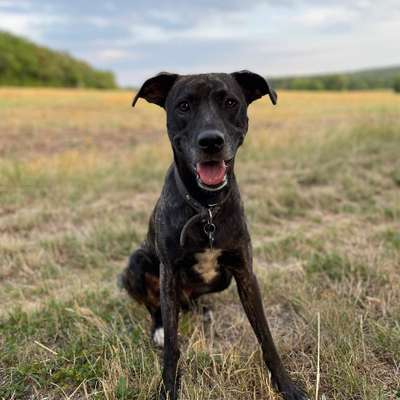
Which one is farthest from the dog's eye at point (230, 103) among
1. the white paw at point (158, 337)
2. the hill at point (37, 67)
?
the hill at point (37, 67)

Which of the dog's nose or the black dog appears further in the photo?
the black dog

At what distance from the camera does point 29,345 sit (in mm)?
3191

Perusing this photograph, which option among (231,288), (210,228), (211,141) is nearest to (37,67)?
(231,288)

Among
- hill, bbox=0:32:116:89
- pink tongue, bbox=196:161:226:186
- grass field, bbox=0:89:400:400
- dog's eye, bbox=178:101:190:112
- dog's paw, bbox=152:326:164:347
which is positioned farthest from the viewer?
hill, bbox=0:32:116:89

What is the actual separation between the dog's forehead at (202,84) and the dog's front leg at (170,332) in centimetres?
108

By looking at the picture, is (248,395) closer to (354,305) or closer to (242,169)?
(354,305)

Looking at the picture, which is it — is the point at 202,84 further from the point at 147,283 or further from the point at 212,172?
the point at 147,283

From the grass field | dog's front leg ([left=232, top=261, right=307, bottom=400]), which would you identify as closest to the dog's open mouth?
dog's front leg ([left=232, top=261, right=307, bottom=400])

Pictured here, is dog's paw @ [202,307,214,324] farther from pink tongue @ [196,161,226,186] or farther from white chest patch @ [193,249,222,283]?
pink tongue @ [196,161,226,186]

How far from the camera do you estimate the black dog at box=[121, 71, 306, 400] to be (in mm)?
2572

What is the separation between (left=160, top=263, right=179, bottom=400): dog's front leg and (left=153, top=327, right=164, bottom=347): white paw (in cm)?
46

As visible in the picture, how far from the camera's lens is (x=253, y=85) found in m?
3.02

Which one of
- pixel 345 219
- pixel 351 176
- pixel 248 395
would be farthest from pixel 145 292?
pixel 351 176

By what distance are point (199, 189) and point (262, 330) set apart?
0.98 metres
